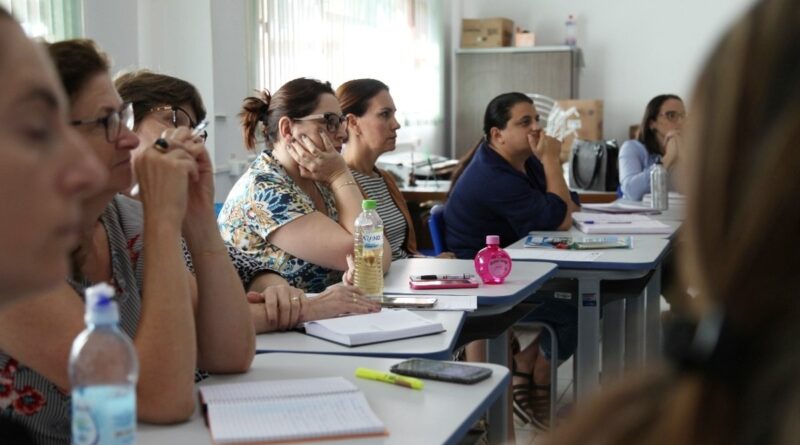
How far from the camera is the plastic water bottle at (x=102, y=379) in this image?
3.90 ft

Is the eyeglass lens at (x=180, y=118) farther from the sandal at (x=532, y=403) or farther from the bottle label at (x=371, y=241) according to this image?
the sandal at (x=532, y=403)

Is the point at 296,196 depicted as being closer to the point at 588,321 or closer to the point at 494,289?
the point at 494,289

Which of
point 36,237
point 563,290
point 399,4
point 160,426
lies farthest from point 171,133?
point 399,4

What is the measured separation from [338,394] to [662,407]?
114 centimetres

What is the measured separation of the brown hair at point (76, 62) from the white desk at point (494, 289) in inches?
44.8

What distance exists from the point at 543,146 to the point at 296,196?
72.4 inches

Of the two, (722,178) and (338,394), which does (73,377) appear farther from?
(722,178)

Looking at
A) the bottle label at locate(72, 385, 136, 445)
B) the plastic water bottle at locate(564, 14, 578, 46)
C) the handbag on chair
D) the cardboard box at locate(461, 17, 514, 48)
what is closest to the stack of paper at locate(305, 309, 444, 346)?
the bottle label at locate(72, 385, 136, 445)

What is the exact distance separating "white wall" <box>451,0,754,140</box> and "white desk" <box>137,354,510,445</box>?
7741mm

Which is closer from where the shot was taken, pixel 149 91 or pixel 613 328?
pixel 149 91

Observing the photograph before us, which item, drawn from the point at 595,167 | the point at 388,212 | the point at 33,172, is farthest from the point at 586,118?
the point at 33,172

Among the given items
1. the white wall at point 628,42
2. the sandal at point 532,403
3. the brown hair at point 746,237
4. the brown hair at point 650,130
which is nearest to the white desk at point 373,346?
the brown hair at point 746,237

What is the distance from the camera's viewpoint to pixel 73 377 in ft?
4.24

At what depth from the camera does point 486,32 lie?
30.3ft
